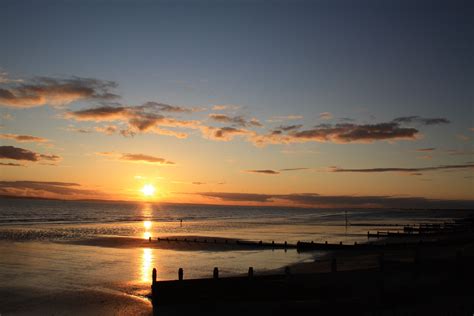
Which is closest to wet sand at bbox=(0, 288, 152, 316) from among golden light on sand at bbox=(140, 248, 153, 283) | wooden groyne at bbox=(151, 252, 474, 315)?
wooden groyne at bbox=(151, 252, 474, 315)

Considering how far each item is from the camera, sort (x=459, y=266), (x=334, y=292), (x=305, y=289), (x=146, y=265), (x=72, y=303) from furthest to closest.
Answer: (x=146, y=265), (x=72, y=303), (x=459, y=266), (x=305, y=289), (x=334, y=292)

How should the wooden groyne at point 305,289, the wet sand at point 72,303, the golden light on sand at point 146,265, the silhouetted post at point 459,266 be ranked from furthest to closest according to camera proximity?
the golden light on sand at point 146,265
the silhouetted post at point 459,266
the wet sand at point 72,303
the wooden groyne at point 305,289

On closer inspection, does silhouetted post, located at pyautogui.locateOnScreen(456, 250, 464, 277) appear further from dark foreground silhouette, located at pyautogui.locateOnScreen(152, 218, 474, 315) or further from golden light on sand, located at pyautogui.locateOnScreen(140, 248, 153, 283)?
golden light on sand, located at pyautogui.locateOnScreen(140, 248, 153, 283)

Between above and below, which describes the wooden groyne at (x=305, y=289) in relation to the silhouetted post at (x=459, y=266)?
below

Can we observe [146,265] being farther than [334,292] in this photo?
Yes

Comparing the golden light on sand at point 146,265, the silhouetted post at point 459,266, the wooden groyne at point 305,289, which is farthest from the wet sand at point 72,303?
the silhouetted post at point 459,266

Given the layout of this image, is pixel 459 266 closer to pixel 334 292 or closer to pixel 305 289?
pixel 334 292

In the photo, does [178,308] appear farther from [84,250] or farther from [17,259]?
[84,250]

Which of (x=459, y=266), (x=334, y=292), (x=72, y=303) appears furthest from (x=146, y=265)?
(x=459, y=266)

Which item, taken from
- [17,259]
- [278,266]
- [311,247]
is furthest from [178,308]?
[311,247]

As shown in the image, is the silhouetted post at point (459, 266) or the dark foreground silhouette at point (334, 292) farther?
the silhouetted post at point (459, 266)

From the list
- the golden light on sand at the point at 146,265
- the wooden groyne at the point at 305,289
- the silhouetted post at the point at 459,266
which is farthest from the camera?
the golden light on sand at the point at 146,265

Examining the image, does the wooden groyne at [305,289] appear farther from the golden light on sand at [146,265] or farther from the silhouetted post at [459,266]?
the golden light on sand at [146,265]

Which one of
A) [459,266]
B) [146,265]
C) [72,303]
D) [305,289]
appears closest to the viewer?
[305,289]
